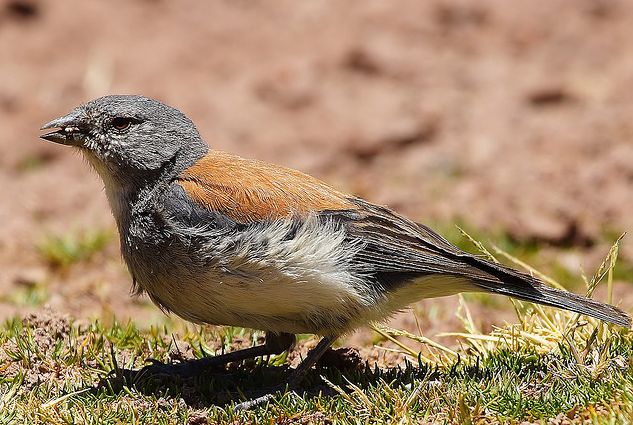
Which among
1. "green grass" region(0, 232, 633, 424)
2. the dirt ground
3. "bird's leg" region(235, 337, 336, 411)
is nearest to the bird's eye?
"green grass" region(0, 232, 633, 424)

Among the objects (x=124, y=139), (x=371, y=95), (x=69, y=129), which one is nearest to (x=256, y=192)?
(x=124, y=139)

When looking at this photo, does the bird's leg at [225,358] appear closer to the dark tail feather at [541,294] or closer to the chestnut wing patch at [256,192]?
the chestnut wing patch at [256,192]

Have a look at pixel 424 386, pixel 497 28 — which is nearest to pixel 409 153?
pixel 497 28

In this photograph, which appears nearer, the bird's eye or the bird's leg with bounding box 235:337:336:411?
the bird's leg with bounding box 235:337:336:411

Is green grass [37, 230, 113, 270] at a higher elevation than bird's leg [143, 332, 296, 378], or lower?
higher

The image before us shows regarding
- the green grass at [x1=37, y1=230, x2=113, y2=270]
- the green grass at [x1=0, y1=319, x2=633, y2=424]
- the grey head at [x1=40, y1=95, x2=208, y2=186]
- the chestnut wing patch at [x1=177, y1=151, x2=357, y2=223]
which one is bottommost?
the green grass at [x1=0, y1=319, x2=633, y2=424]

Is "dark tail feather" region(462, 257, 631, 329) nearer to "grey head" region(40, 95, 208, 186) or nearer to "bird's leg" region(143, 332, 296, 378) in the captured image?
"bird's leg" region(143, 332, 296, 378)
